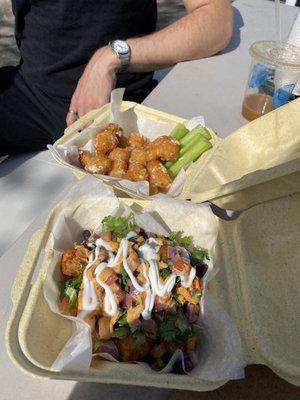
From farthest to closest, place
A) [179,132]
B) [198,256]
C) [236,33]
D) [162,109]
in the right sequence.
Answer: [236,33] < [162,109] < [179,132] < [198,256]

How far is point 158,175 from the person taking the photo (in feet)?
4.26

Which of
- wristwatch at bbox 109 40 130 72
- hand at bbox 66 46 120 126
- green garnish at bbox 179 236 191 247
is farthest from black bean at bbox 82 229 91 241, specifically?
wristwatch at bbox 109 40 130 72

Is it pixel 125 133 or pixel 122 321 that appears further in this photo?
pixel 125 133

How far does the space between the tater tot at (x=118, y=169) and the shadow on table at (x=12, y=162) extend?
0.62 meters

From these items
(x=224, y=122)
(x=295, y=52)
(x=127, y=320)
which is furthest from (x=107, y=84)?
(x=127, y=320)

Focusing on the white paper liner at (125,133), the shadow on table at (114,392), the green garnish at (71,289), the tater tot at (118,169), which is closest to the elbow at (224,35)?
the white paper liner at (125,133)

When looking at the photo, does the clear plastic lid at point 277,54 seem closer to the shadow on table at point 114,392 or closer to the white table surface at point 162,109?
the white table surface at point 162,109

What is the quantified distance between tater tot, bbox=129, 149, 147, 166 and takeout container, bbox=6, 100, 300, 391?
0.86ft

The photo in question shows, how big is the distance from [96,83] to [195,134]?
52cm

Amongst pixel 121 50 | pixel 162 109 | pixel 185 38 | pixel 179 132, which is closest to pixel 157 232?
pixel 179 132

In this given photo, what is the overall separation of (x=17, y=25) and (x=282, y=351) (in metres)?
1.65

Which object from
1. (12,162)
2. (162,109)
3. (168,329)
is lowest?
(12,162)

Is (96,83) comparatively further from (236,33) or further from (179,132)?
(236,33)

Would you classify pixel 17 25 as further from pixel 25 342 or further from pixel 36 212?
pixel 25 342
